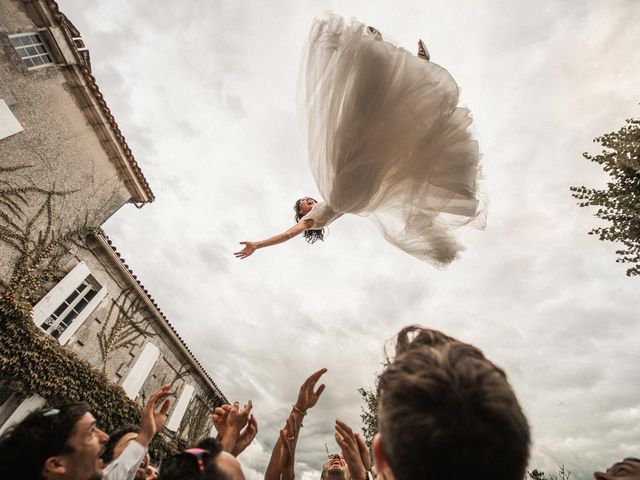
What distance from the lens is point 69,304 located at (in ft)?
29.8

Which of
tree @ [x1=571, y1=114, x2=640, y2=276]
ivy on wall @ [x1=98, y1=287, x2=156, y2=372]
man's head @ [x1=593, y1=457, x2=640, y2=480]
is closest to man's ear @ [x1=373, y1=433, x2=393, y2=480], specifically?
man's head @ [x1=593, y1=457, x2=640, y2=480]

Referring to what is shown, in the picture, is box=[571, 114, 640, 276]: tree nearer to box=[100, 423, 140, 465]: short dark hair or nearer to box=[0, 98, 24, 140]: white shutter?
box=[100, 423, 140, 465]: short dark hair

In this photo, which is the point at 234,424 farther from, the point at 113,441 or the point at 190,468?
the point at 113,441

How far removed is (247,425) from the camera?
2.38m

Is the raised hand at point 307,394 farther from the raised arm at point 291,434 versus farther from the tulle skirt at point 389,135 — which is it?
Answer: the tulle skirt at point 389,135

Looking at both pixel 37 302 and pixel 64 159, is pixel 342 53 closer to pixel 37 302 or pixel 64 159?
pixel 64 159

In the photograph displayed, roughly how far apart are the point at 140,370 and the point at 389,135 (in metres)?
12.3

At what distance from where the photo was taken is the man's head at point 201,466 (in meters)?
1.43

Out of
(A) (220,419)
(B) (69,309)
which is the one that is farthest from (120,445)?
(B) (69,309)

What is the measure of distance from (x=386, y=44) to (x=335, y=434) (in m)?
3.09

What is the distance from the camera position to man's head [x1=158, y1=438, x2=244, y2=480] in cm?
143

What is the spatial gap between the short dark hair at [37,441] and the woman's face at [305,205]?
3093 millimetres

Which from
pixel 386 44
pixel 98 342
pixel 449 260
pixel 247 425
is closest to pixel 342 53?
pixel 386 44

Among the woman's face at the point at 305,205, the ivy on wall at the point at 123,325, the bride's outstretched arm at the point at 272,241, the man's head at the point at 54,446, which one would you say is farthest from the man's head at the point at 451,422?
the ivy on wall at the point at 123,325
